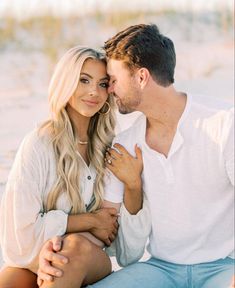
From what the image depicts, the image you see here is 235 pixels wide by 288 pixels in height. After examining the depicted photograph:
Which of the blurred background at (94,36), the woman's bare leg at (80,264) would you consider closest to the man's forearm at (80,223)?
the woman's bare leg at (80,264)

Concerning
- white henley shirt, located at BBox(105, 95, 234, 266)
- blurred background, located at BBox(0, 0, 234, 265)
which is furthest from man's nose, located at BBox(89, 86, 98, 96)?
blurred background, located at BBox(0, 0, 234, 265)

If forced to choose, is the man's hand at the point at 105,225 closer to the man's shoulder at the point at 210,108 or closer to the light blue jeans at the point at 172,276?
the light blue jeans at the point at 172,276

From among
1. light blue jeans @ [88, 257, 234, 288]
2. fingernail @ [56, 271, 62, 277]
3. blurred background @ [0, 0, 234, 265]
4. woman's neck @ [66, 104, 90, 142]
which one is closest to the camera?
fingernail @ [56, 271, 62, 277]

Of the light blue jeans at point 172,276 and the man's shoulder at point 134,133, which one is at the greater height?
the man's shoulder at point 134,133

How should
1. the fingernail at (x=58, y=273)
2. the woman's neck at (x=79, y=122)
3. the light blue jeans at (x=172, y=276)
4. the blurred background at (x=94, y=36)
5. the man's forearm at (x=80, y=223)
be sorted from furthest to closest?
the blurred background at (x=94, y=36) < the woman's neck at (x=79, y=122) < the man's forearm at (x=80, y=223) < the light blue jeans at (x=172, y=276) < the fingernail at (x=58, y=273)

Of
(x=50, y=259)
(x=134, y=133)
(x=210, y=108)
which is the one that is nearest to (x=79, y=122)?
(x=134, y=133)

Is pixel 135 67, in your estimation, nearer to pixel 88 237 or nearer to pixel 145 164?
pixel 145 164

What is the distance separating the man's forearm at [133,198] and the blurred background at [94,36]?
14.0 feet

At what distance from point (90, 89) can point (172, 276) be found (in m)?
0.96

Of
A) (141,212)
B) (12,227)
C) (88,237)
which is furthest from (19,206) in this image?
(141,212)

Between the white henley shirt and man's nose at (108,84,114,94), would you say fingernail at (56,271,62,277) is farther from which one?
man's nose at (108,84,114,94)

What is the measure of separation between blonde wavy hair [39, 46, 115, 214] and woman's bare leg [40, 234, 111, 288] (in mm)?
255

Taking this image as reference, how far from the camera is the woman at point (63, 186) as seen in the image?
339cm

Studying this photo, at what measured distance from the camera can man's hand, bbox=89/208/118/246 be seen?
138 inches
